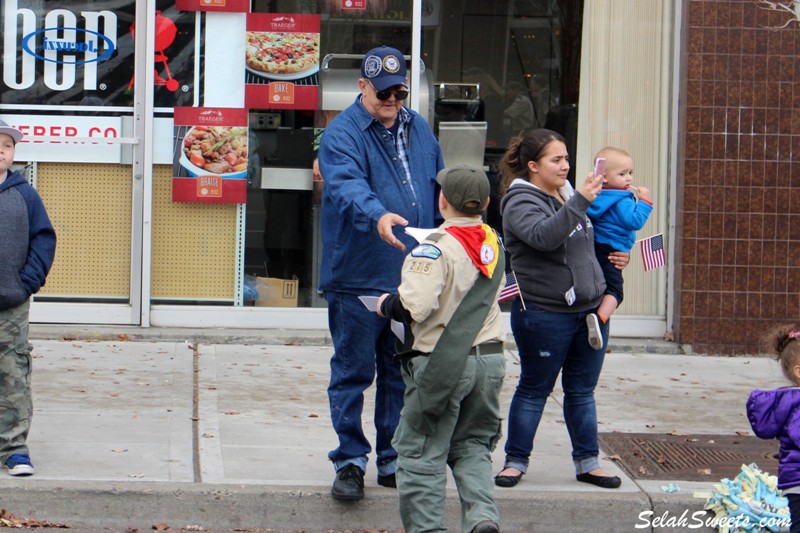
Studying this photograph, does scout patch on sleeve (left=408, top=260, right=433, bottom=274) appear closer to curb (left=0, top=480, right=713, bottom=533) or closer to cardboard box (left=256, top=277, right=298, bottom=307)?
curb (left=0, top=480, right=713, bottom=533)

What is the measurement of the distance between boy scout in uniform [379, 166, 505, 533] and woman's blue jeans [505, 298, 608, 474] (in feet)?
2.47

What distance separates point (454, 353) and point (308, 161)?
4.66 metres

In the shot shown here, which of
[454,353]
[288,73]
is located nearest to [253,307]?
[288,73]

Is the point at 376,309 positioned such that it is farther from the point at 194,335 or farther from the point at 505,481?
the point at 194,335

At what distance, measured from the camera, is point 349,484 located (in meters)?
5.28

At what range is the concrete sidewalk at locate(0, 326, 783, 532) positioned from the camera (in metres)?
5.30

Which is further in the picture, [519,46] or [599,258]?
[519,46]

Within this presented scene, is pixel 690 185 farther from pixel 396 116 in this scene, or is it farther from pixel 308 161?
pixel 396 116

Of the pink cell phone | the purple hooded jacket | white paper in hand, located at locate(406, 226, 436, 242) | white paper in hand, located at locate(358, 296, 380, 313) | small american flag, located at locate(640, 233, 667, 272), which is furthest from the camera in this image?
small american flag, located at locate(640, 233, 667, 272)

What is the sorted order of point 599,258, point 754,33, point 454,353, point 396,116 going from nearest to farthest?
1. point 454,353
2. point 396,116
3. point 599,258
4. point 754,33

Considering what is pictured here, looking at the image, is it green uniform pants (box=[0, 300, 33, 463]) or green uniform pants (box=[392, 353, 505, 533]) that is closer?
green uniform pants (box=[392, 353, 505, 533])

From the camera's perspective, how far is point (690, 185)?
8.92 metres

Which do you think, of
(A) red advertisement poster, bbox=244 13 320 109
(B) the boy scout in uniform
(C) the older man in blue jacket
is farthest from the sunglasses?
(A) red advertisement poster, bbox=244 13 320 109

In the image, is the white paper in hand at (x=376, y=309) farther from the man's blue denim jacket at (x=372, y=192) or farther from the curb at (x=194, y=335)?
the curb at (x=194, y=335)
